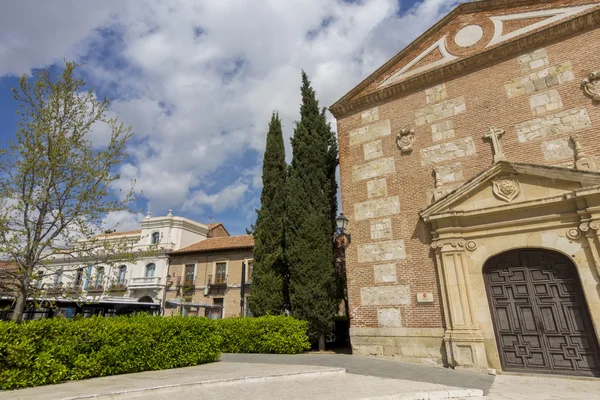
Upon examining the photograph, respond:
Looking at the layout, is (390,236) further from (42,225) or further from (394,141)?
(42,225)

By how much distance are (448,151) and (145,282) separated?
29255mm

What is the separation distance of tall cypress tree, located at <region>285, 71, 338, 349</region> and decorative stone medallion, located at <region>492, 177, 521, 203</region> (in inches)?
219

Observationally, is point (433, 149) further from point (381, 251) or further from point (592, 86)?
point (592, 86)

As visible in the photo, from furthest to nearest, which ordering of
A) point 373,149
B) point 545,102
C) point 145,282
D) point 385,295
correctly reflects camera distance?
1. point 145,282
2. point 373,149
3. point 385,295
4. point 545,102

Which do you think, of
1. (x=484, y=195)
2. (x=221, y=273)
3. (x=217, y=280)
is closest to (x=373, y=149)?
(x=484, y=195)

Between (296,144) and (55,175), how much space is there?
8.14 m

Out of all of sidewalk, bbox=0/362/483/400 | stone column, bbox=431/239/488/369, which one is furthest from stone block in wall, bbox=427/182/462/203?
sidewalk, bbox=0/362/483/400

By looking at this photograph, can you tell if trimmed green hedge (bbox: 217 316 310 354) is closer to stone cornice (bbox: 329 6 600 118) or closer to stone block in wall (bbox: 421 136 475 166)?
stone block in wall (bbox: 421 136 475 166)

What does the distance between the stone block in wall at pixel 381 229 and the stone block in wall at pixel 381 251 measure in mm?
204

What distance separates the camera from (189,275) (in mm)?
29250

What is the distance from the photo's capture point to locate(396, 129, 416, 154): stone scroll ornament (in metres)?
9.82

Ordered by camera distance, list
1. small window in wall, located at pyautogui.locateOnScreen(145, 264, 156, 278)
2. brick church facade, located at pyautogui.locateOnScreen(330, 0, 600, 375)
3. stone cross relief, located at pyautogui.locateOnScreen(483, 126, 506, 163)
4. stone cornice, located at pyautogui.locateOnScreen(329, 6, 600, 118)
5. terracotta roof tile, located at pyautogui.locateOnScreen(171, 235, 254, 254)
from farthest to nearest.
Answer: small window in wall, located at pyautogui.locateOnScreen(145, 264, 156, 278) → terracotta roof tile, located at pyautogui.locateOnScreen(171, 235, 254, 254) → stone cornice, located at pyautogui.locateOnScreen(329, 6, 600, 118) → stone cross relief, located at pyautogui.locateOnScreen(483, 126, 506, 163) → brick church facade, located at pyautogui.locateOnScreen(330, 0, 600, 375)

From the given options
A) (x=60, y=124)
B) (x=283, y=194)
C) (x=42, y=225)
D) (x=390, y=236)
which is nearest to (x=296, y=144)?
(x=283, y=194)

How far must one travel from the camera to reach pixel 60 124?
7.68m
